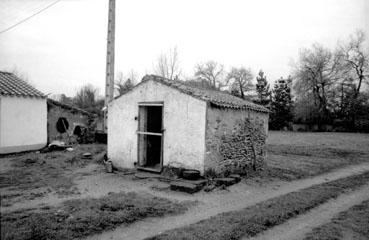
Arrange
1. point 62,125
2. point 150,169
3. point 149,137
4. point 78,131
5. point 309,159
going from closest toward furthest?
point 150,169 < point 149,137 < point 309,159 < point 62,125 < point 78,131

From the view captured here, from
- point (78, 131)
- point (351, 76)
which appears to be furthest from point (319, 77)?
point (78, 131)

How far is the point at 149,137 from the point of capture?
472 inches

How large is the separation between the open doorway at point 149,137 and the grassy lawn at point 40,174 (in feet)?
9.53

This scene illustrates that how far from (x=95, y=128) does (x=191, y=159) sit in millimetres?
12396

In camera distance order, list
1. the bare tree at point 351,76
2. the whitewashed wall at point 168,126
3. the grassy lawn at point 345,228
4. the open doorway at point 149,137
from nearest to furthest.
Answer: the grassy lawn at point 345,228, the whitewashed wall at point 168,126, the open doorway at point 149,137, the bare tree at point 351,76

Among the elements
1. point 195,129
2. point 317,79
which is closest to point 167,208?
point 195,129

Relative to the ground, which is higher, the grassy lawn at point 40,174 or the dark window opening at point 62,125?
the dark window opening at point 62,125

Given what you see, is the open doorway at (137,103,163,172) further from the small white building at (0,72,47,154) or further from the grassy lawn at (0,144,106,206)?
the small white building at (0,72,47,154)

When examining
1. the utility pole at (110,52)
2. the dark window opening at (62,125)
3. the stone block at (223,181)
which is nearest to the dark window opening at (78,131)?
the dark window opening at (62,125)

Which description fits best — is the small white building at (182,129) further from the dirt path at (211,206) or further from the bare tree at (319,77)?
the bare tree at (319,77)

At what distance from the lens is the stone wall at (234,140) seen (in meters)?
9.73

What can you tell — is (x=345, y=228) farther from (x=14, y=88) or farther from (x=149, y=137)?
(x=14, y=88)

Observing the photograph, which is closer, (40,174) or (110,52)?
(40,174)

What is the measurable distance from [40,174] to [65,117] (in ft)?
27.3
